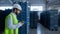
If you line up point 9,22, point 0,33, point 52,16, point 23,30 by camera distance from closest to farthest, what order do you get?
point 9,22
point 23,30
point 0,33
point 52,16

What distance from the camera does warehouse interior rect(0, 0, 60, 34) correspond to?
5.85 m

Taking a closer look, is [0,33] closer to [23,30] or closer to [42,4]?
[23,30]

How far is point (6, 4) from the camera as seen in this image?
17.4 metres

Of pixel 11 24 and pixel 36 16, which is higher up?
pixel 11 24

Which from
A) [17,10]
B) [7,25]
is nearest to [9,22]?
[7,25]

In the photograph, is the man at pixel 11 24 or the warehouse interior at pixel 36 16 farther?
the warehouse interior at pixel 36 16

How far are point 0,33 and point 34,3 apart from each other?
31.4 feet

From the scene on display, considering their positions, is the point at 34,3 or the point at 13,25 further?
the point at 34,3

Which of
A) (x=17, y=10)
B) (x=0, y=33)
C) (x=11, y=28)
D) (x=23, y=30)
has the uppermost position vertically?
(x=17, y=10)

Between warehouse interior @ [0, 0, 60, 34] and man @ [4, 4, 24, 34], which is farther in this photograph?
warehouse interior @ [0, 0, 60, 34]

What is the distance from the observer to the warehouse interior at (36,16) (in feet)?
19.2

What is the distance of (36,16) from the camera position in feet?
37.1

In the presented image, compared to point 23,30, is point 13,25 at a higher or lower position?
higher

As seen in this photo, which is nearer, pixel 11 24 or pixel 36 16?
pixel 11 24
